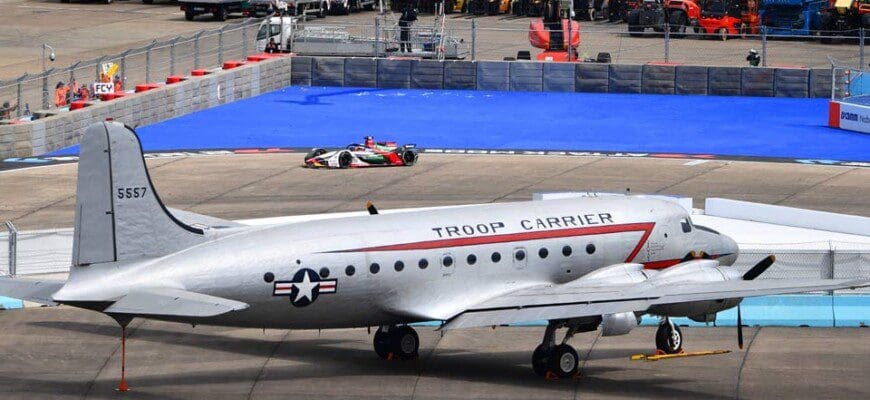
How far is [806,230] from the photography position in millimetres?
41312

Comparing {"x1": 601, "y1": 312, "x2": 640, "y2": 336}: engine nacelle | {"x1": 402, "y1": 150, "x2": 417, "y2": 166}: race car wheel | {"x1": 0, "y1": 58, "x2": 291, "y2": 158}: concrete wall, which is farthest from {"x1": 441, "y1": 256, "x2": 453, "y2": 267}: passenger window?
{"x1": 0, "y1": 58, "x2": 291, "y2": 158}: concrete wall

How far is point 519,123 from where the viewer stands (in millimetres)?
62906

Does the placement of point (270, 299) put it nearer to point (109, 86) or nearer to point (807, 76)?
point (109, 86)

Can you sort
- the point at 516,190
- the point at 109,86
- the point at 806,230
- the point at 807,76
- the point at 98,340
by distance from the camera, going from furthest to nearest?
the point at 807,76 < the point at 109,86 < the point at 516,190 < the point at 806,230 < the point at 98,340

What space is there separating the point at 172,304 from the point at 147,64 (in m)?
37.8

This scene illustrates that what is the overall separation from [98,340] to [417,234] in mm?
7112

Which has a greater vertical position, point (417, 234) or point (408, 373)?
point (417, 234)

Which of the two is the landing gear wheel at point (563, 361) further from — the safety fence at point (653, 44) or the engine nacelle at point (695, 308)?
the safety fence at point (653, 44)

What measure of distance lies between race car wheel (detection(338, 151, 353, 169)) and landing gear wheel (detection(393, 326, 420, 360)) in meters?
22.0

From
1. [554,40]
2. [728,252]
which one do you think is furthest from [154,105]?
[728,252]

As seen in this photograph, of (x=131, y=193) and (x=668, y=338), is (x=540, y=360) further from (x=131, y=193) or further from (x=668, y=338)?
(x=131, y=193)

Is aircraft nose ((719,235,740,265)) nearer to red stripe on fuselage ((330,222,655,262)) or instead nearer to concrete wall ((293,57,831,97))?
red stripe on fuselage ((330,222,655,262))

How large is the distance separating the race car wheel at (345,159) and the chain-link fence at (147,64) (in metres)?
11.7

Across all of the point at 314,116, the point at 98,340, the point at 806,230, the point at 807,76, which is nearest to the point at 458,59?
the point at 314,116
